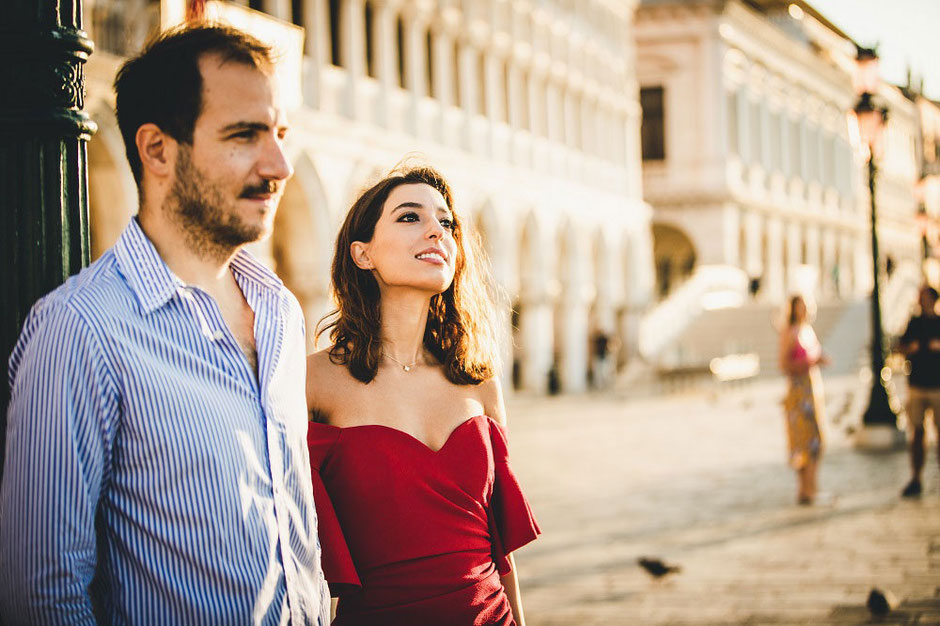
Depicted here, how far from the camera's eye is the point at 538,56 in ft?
108

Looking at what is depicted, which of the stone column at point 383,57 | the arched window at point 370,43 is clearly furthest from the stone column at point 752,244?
the arched window at point 370,43

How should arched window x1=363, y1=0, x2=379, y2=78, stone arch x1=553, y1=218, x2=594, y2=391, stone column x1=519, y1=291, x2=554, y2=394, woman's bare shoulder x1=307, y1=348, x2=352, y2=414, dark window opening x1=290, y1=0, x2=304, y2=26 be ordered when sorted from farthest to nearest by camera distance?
1. stone arch x1=553, y1=218, x2=594, y2=391
2. stone column x1=519, y1=291, x2=554, y2=394
3. arched window x1=363, y1=0, x2=379, y2=78
4. dark window opening x1=290, y1=0, x2=304, y2=26
5. woman's bare shoulder x1=307, y1=348, x2=352, y2=414

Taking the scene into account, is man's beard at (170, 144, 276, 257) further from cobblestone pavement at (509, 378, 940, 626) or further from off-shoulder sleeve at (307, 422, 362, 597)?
cobblestone pavement at (509, 378, 940, 626)

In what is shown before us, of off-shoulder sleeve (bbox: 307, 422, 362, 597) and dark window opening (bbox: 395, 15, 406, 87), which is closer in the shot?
off-shoulder sleeve (bbox: 307, 422, 362, 597)

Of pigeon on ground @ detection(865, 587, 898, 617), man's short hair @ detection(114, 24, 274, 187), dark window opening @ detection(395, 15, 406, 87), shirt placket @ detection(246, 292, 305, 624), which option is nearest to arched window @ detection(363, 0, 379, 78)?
dark window opening @ detection(395, 15, 406, 87)

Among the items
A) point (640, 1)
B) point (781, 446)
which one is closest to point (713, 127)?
point (640, 1)

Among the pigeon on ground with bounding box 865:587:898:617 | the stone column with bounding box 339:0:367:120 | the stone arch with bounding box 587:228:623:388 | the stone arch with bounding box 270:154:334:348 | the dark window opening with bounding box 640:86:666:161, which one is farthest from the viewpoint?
the dark window opening with bounding box 640:86:666:161

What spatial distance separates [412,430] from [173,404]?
1.02 m

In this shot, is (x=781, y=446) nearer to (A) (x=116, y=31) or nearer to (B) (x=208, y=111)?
(A) (x=116, y=31)

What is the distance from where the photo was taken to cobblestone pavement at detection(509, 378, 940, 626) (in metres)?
6.48

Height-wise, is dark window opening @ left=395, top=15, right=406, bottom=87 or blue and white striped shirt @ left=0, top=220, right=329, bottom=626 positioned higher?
dark window opening @ left=395, top=15, right=406, bottom=87

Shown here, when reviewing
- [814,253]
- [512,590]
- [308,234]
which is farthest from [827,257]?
[512,590]

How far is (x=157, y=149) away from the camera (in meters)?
2.36

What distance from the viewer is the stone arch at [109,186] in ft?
56.6
